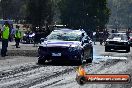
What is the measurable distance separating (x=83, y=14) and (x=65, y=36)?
2775 inches

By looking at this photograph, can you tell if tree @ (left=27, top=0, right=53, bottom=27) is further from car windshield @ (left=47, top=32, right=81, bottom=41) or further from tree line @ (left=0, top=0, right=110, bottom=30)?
car windshield @ (left=47, top=32, right=81, bottom=41)

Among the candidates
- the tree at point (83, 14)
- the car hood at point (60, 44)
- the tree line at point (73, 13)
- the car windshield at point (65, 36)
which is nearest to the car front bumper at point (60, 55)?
the car hood at point (60, 44)

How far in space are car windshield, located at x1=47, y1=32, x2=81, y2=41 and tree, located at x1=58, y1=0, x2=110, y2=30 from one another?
67.1 m

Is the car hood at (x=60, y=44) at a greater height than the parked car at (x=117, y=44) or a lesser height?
greater

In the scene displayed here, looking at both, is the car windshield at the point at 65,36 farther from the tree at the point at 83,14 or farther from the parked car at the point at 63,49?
the tree at the point at 83,14

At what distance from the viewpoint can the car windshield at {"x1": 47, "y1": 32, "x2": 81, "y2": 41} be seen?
2006 centimetres

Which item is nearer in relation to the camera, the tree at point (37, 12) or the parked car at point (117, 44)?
the parked car at point (117, 44)

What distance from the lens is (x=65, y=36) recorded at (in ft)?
66.5

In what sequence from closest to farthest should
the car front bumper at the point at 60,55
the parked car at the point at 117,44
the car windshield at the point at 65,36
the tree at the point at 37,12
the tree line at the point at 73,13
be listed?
the car front bumper at the point at 60,55 → the car windshield at the point at 65,36 → the parked car at the point at 117,44 → the tree at the point at 37,12 → the tree line at the point at 73,13

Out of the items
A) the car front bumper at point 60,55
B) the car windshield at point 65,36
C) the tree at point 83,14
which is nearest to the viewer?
the car front bumper at point 60,55

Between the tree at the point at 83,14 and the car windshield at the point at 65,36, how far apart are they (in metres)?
67.1

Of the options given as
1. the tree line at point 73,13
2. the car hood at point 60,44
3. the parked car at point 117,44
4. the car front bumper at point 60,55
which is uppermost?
the tree line at point 73,13

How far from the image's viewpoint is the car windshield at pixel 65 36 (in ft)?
65.8

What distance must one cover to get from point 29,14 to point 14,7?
56163mm
